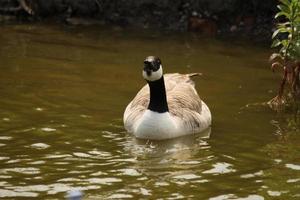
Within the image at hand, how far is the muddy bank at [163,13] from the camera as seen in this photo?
56.1 feet

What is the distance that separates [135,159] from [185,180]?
99cm

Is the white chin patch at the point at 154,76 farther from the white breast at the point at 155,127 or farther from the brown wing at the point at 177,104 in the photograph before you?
the brown wing at the point at 177,104

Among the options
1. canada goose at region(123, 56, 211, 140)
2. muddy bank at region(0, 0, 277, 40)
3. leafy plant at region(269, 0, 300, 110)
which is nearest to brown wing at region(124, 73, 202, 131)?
canada goose at region(123, 56, 211, 140)

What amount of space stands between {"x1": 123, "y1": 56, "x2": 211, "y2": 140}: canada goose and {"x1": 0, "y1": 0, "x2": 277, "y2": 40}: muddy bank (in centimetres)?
684

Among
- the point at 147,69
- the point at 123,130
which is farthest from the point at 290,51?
the point at 123,130

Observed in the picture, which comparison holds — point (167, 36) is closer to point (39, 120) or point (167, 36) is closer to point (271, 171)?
point (39, 120)

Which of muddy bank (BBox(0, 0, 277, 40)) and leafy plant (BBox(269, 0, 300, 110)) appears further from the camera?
muddy bank (BBox(0, 0, 277, 40))

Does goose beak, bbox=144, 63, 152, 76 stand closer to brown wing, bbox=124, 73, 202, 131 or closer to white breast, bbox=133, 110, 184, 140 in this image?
white breast, bbox=133, 110, 184, 140

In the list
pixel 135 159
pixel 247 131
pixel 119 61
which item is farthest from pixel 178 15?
pixel 135 159

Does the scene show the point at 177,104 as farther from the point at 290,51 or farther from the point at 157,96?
the point at 290,51

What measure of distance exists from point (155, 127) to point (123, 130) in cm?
56

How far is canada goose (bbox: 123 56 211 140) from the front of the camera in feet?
30.8

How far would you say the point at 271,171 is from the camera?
26.2ft

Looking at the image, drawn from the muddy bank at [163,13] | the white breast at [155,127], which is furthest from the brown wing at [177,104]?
the muddy bank at [163,13]
